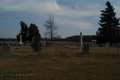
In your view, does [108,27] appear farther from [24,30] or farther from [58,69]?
[58,69]

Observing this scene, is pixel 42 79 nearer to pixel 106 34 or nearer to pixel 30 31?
pixel 106 34

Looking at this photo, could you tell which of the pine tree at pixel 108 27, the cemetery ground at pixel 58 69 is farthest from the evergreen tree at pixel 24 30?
the cemetery ground at pixel 58 69

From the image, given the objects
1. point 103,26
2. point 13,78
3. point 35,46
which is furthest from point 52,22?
point 13,78

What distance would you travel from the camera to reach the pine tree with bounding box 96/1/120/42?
40853 millimetres

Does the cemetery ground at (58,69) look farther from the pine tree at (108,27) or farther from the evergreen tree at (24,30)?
the evergreen tree at (24,30)

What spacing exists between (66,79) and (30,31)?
42046 mm

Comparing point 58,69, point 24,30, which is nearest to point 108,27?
point 24,30

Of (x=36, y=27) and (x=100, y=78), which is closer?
(x=100, y=78)

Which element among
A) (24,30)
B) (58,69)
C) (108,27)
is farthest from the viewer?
(24,30)

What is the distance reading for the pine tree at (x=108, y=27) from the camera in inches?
1608

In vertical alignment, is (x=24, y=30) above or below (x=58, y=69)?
above

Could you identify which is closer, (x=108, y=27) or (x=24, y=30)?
(x=108, y=27)

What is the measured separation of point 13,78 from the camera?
611cm

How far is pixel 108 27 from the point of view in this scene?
42.0 m
